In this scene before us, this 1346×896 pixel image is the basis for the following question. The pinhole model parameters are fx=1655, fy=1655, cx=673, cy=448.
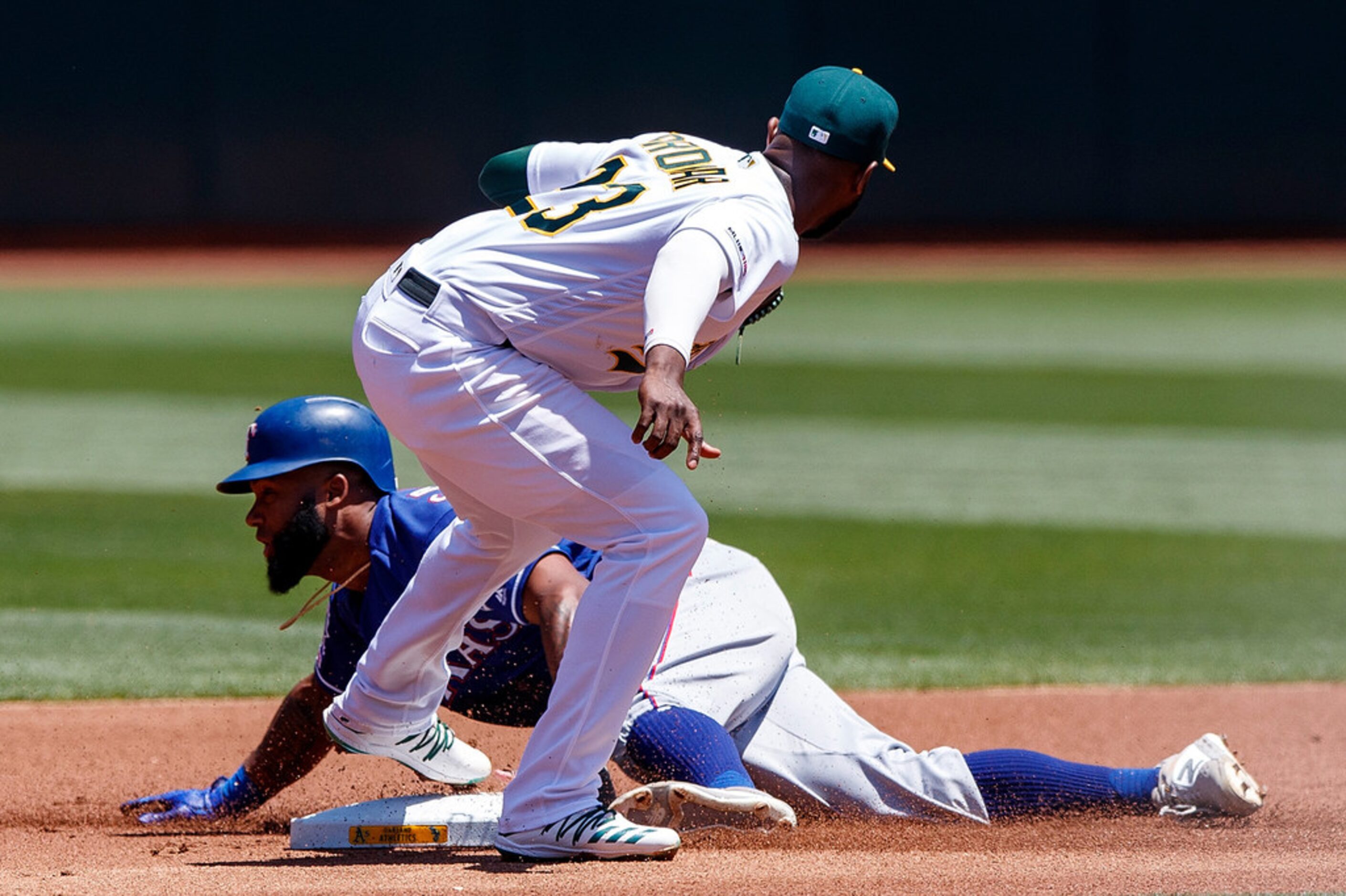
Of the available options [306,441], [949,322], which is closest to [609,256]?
[306,441]

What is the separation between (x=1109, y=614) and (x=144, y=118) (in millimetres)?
19590

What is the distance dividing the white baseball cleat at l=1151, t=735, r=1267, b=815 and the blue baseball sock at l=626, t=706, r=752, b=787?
1.11 meters

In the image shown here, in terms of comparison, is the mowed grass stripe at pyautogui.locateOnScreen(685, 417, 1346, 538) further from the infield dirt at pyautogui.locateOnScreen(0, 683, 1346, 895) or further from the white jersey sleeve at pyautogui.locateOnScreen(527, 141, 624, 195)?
A: the white jersey sleeve at pyautogui.locateOnScreen(527, 141, 624, 195)

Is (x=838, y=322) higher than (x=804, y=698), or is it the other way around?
(x=804, y=698)

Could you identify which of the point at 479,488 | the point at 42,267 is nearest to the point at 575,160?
the point at 479,488

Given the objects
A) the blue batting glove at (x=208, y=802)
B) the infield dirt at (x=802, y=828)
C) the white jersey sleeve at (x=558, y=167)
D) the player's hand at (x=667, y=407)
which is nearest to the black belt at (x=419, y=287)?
the white jersey sleeve at (x=558, y=167)

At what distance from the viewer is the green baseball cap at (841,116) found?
366 centimetres

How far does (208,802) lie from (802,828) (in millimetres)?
1588

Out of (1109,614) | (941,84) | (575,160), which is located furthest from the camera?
(941,84)

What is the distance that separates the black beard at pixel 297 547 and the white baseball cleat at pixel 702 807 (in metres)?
1.08

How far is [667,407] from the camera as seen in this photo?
3162mm

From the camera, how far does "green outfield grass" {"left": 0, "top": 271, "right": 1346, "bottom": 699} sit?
22.2ft

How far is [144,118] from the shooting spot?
23.6m

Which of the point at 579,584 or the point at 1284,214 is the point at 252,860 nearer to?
the point at 579,584
